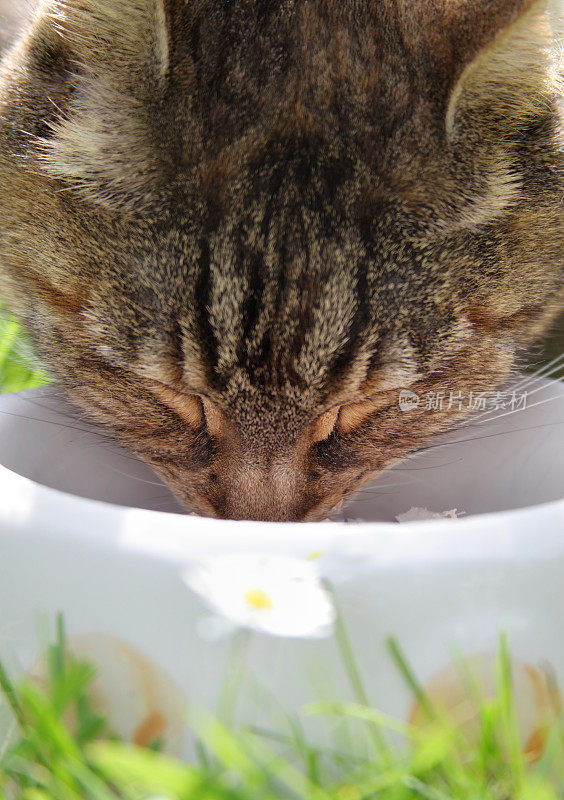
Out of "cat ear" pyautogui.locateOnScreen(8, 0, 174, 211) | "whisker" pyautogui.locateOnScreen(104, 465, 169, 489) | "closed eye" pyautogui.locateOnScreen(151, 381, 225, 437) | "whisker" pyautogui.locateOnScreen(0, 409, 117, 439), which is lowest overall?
"whisker" pyautogui.locateOnScreen(104, 465, 169, 489)

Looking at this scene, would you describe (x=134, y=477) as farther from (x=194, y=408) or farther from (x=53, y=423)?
(x=194, y=408)

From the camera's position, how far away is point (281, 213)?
1148mm

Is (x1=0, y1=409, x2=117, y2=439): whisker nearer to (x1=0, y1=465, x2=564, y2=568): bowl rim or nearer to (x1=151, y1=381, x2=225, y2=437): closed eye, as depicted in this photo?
(x1=151, y1=381, x2=225, y2=437): closed eye

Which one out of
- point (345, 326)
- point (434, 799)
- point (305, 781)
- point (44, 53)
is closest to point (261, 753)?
point (305, 781)

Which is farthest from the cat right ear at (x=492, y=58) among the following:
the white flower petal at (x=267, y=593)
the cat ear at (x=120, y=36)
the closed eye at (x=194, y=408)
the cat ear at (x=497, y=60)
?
the white flower petal at (x=267, y=593)

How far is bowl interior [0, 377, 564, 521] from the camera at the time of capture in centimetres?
133

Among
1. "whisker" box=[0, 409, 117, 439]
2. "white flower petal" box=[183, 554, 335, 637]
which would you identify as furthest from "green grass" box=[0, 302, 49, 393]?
"white flower petal" box=[183, 554, 335, 637]

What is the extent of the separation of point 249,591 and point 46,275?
657 mm

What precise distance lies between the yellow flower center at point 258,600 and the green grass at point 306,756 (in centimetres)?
9

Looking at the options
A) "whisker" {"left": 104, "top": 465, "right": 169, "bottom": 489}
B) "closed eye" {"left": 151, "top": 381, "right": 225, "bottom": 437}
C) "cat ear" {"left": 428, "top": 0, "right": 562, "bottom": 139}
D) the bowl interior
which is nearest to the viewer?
"cat ear" {"left": 428, "top": 0, "right": 562, "bottom": 139}

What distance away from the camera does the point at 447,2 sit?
3.92ft

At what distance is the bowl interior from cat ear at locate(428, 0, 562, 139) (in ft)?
1.47

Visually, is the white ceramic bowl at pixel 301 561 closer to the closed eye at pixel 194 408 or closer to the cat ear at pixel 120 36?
the closed eye at pixel 194 408

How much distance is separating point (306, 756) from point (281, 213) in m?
0.68
